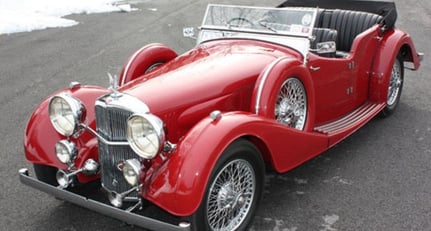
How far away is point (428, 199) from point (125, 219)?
7.70 feet

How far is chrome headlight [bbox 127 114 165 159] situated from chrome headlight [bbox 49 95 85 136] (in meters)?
0.53

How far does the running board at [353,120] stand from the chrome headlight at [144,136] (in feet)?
5.79

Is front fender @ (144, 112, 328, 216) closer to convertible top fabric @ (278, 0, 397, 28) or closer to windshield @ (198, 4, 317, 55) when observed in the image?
windshield @ (198, 4, 317, 55)

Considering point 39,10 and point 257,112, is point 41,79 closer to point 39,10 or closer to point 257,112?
point 257,112

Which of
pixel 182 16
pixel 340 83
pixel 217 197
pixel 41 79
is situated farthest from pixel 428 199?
pixel 182 16

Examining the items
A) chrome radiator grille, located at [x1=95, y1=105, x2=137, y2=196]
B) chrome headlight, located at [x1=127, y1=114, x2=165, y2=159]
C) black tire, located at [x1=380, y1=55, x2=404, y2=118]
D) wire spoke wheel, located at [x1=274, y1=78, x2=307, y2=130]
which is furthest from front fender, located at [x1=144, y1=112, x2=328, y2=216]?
black tire, located at [x1=380, y1=55, x2=404, y2=118]

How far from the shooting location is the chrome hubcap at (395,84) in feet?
17.6

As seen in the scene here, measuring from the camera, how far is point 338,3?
5.89 meters

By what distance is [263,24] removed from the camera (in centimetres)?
425

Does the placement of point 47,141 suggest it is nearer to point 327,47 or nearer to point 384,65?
point 327,47

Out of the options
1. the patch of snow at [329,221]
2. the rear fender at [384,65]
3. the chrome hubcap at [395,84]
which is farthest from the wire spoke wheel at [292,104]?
the chrome hubcap at [395,84]

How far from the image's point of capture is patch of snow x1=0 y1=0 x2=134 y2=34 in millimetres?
10641

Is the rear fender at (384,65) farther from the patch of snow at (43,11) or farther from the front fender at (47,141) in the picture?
the patch of snow at (43,11)

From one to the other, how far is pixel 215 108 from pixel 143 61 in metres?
1.26
